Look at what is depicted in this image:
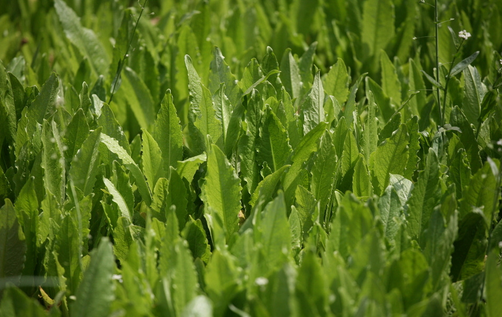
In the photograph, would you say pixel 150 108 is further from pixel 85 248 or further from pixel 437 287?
pixel 437 287

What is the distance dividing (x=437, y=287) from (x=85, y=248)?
45.7 inches

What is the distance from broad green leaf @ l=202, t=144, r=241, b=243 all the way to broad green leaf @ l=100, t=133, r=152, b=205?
29cm

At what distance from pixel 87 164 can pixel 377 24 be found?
6.52 feet

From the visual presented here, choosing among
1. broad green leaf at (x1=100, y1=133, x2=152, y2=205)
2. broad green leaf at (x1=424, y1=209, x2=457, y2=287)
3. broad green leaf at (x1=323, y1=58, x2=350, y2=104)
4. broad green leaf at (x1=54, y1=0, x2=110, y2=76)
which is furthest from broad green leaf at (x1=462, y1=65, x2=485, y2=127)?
broad green leaf at (x1=54, y1=0, x2=110, y2=76)

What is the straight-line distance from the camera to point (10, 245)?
164cm

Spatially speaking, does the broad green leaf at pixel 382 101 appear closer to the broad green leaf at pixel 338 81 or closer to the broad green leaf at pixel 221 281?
the broad green leaf at pixel 338 81

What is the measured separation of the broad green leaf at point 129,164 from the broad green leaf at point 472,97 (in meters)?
1.38

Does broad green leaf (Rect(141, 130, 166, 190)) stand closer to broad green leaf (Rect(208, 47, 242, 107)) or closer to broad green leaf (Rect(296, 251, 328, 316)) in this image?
broad green leaf (Rect(208, 47, 242, 107))

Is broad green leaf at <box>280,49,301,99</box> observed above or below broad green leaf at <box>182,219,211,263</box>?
above

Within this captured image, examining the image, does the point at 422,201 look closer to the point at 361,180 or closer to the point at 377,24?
the point at 361,180

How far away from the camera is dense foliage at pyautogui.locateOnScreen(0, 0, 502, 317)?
1.31 m

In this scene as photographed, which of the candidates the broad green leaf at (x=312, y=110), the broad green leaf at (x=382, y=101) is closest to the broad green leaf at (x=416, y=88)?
the broad green leaf at (x=382, y=101)

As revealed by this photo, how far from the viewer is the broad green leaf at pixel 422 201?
1.67 m

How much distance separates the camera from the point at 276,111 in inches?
79.4
